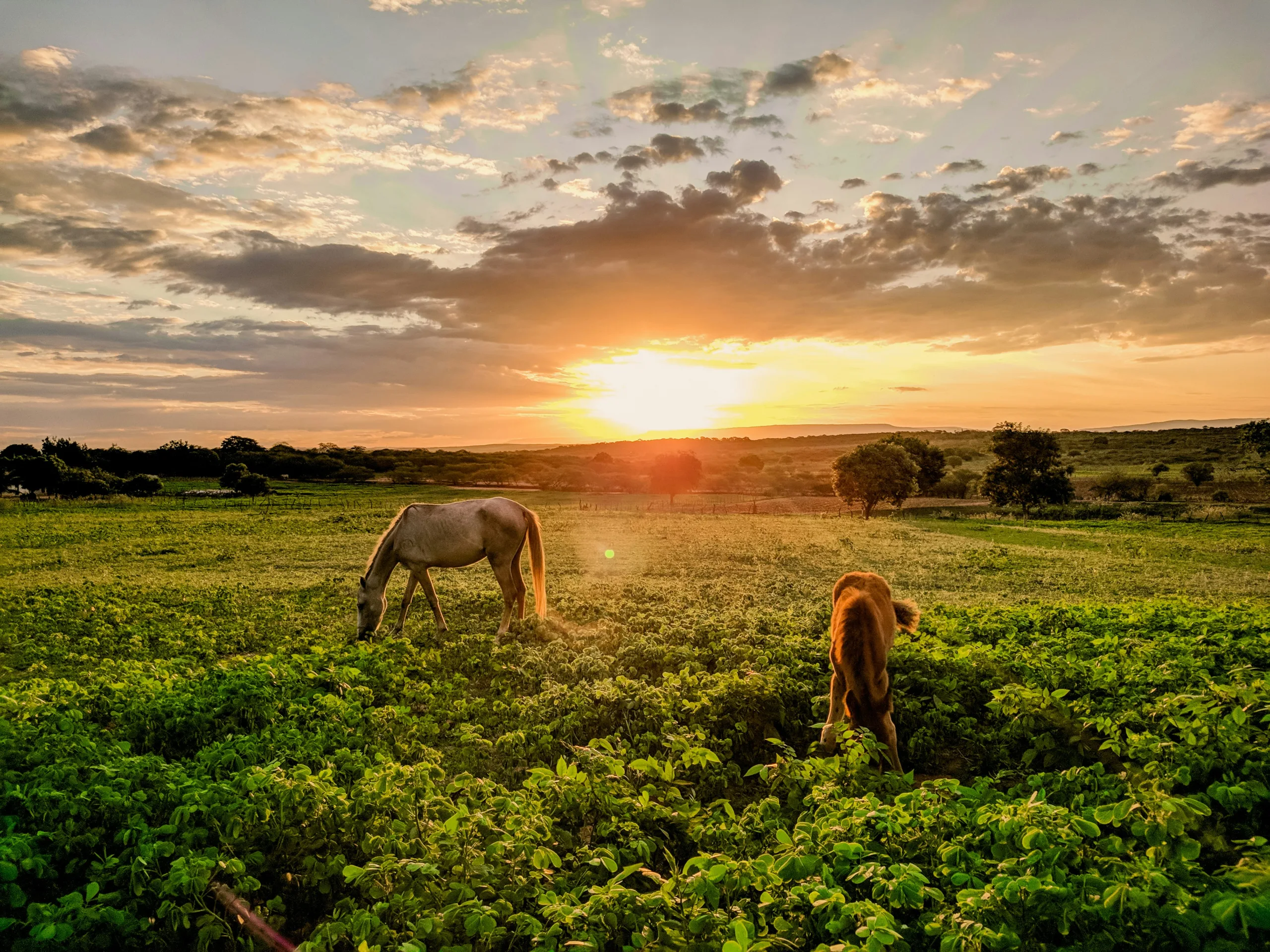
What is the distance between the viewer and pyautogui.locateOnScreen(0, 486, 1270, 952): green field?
12.7 ft

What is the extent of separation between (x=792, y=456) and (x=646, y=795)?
183 metres

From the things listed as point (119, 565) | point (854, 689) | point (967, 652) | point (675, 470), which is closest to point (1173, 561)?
point (967, 652)

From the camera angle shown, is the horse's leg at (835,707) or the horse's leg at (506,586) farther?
the horse's leg at (506,586)

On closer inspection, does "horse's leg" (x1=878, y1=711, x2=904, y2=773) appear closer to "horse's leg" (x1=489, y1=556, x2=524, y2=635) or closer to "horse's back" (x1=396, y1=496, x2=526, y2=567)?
"horse's leg" (x1=489, y1=556, x2=524, y2=635)

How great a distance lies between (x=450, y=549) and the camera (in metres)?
15.0

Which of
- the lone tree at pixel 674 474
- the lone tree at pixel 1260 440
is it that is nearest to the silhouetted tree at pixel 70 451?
the lone tree at pixel 674 474

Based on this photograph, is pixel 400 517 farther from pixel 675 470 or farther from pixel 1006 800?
pixel 675 470

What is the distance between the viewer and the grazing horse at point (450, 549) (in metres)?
14.4

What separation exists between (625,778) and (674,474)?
7645 centimetres

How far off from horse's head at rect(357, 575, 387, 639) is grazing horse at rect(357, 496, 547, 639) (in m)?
0.01

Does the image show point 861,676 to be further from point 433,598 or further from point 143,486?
point 143,486

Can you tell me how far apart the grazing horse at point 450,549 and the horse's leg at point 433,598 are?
0.02m

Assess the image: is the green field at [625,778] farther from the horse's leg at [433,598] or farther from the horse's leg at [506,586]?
the horse's leg at [506,586]

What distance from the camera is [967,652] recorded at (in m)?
10.5
